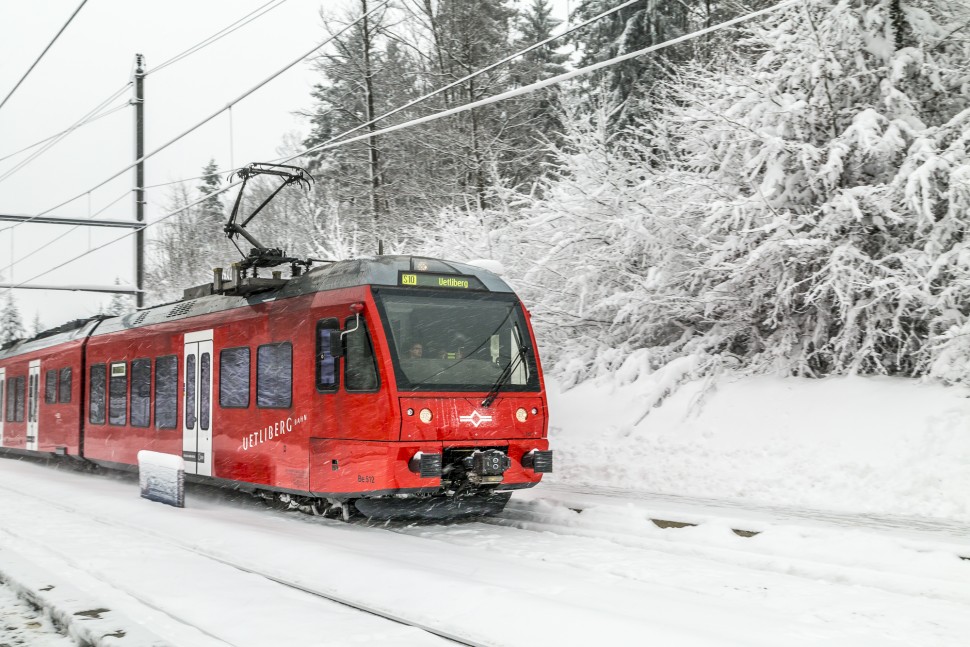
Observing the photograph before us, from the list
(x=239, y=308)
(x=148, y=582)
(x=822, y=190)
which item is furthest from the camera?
(x=822, y=190)

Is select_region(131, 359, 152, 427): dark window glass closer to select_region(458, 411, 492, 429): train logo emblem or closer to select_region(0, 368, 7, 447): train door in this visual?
select_region(458, 411, 492, 429): train logo emblem

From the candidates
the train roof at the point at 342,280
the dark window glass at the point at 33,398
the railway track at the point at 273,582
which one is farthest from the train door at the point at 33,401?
the railway track at the point at 273,582

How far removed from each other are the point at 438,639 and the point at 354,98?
27660 millimetres

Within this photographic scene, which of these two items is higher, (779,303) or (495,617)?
(779,303)

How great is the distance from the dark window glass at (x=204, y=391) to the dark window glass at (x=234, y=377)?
393mm

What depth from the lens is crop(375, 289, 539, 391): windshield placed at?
10.2 m

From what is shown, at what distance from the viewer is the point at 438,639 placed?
5.81 m

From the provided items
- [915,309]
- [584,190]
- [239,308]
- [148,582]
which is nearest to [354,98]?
[584,190]

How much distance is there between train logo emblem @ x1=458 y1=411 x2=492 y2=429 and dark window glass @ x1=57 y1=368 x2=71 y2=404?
498 inches

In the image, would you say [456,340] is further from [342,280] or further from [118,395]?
[118,395]

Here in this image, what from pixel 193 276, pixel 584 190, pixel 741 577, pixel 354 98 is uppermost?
pixel 354 98

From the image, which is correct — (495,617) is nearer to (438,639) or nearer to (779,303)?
(438,639)

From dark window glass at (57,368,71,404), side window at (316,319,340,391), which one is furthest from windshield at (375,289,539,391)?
dark window glass at (57,368,71,404)

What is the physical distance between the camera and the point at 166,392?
48.5ft
